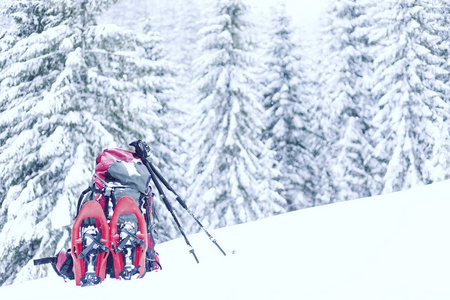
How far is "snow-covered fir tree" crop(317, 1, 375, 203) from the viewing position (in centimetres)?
2208

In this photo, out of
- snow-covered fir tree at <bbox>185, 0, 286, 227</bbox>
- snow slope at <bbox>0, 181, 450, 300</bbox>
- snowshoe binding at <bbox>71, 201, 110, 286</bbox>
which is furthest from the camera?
snow-covered fir tree at <bbox>185, 0, 286, 227</bbox>

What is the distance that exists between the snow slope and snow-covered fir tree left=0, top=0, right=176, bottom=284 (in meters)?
7.01

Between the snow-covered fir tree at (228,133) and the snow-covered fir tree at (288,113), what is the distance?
280 cm

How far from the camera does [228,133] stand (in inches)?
720

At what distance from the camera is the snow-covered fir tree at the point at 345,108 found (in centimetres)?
2208

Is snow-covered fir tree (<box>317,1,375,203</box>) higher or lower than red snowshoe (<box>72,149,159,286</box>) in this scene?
lower

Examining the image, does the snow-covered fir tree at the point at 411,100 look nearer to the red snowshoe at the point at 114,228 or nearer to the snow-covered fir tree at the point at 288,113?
the snow-covered fir tree at the point at 288,113

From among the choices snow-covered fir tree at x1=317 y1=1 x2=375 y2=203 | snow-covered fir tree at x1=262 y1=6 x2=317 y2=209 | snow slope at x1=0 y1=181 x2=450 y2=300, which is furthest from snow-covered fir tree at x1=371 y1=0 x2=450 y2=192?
snow slope at x1=0 y1=181 x2=450 y2=300

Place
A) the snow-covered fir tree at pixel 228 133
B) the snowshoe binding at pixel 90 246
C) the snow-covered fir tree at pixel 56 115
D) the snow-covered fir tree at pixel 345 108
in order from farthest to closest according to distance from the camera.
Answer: the snow-covered fir tree at pixel 345 108, the snow-covered fir tree at pixel 228 133, the snow-covered fir tree at pixel 56 115, the snowshoe binding at pixel 90 246

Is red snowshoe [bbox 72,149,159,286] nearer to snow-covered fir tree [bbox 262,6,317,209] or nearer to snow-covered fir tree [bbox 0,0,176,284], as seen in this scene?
snow-covered fir tree [bbox 0,0,176,284]

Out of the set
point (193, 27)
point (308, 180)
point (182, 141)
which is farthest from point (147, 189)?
point (193, 27)

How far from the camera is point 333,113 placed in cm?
2253

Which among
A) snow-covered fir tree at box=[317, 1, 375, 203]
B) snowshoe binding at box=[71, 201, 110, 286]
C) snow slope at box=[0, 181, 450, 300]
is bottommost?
snow-covered fir tree at box=[317, 1, 375, 203]

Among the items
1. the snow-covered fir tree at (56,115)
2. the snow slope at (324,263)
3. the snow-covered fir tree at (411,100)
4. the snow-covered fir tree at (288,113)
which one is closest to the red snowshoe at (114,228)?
the snow slope at (324,263)
